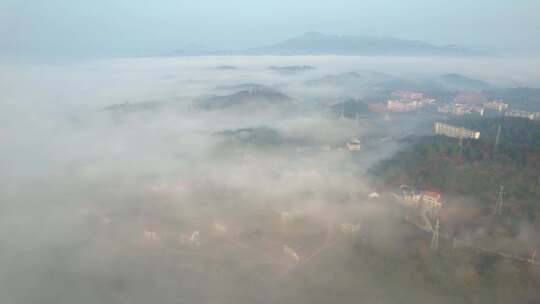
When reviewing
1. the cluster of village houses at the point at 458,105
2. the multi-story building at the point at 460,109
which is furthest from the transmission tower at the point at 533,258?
the multi-story building at the point at 460,109

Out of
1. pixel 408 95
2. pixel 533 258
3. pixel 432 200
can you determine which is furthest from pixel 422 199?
pixel 408 95

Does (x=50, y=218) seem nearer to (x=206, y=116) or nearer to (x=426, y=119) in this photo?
(x=206, y=116)

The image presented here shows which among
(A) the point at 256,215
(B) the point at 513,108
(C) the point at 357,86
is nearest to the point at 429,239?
(A) the point at 256,215

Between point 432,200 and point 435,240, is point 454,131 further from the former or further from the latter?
point 435,240

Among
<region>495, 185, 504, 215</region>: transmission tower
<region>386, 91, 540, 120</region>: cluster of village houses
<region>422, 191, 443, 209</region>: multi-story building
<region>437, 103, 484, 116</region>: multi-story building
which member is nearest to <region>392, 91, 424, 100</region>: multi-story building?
<region>386, 91, 540, 120</region>: cluster of village houses

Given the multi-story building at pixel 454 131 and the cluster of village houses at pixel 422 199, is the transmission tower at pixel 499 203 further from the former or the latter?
the multi-story building at pixel 454 131

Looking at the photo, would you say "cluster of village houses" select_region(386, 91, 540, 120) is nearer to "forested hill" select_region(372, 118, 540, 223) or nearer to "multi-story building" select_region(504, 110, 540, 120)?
"multi-story building" select_region(504, 110, 540, 120)

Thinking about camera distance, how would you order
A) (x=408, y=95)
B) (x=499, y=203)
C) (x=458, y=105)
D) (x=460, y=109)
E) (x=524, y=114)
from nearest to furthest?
(x=499, y=203), (x=524, y=114), (x=460, y=109), (x=458, y=105), (x=408, y=95)
